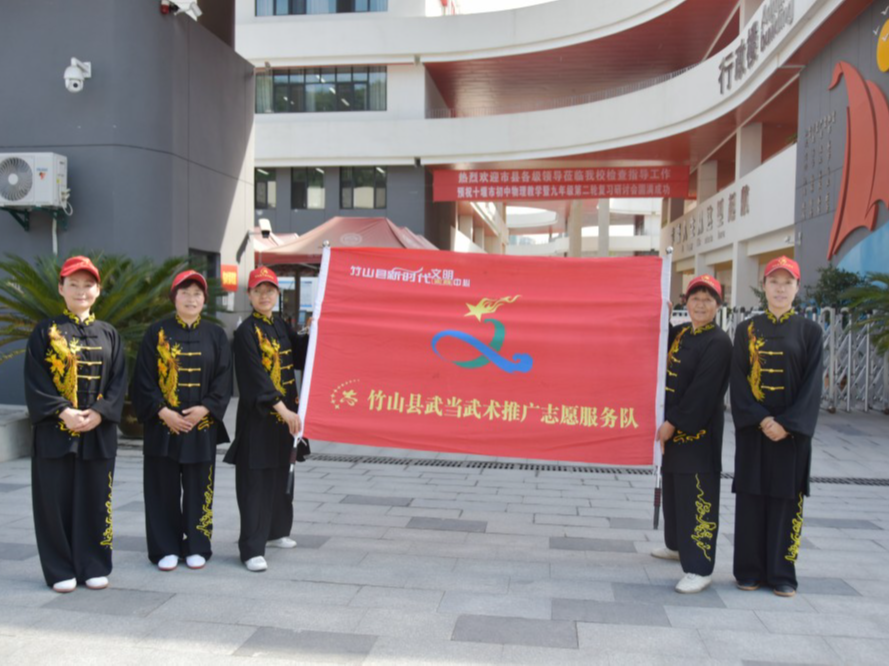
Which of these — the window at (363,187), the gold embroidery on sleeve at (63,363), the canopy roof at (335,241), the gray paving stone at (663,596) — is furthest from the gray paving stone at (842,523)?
the window at (363,187)

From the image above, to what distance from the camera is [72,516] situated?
4.22 metres

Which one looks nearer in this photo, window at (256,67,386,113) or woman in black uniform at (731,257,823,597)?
woman in black uniform at (731,257,823,597)

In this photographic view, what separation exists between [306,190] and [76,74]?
18013 mm

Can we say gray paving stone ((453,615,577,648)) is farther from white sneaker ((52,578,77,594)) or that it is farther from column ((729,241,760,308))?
column ((729,241,760,308))

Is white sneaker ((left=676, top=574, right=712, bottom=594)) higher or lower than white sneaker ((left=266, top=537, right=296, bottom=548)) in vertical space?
higher

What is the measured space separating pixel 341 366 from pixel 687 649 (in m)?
2.52

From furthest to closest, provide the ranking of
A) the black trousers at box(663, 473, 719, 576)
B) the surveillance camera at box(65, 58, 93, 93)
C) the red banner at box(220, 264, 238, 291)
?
1. the red banner at box(220, 264, 238, 291)
2. the surveillance camera at box(65, 58, 93, 93)
3. the black trousers at box(663, 473, 719, 576)

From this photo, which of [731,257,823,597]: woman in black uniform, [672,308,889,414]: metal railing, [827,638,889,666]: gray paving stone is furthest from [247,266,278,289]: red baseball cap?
[672,308,889,414]: metal railing

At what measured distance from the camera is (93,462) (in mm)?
4258

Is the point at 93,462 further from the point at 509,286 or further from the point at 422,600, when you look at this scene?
the point at 509,286

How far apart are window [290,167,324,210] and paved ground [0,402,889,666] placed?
21.2 meters

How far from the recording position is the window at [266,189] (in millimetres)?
27016

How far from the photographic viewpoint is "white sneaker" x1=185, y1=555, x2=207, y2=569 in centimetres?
451

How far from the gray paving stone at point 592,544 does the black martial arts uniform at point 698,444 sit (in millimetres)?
626
